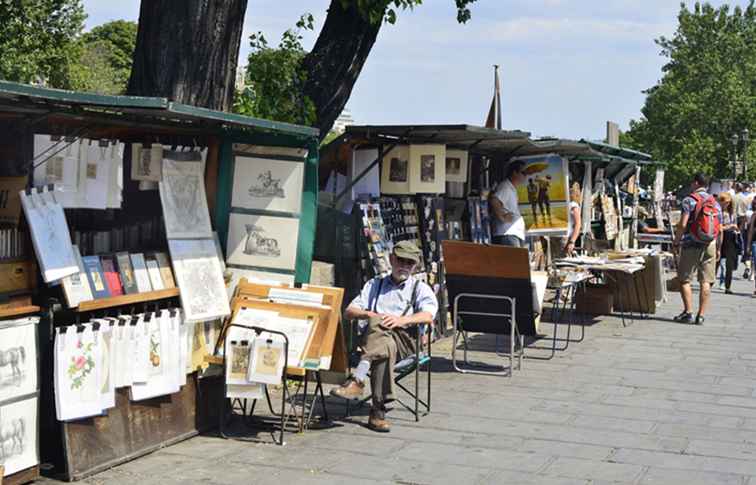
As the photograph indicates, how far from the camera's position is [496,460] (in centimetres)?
716

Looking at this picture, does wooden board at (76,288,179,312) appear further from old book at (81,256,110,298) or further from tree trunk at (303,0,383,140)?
tree trunk at (303,0,383,140)

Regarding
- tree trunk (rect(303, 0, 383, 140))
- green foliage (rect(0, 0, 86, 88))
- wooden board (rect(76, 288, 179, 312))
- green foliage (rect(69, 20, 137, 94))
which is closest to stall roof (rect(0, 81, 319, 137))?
wooden board (rect(76, 288, 179, 312))

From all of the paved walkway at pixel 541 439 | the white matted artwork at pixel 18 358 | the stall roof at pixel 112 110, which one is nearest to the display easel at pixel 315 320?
the paved walkway at pixel 541 439

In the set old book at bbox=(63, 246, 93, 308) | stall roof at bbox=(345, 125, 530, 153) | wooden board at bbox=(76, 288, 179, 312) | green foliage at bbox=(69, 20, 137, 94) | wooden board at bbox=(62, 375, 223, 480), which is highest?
green foliage at bbox=(69, 20, 137, 94)

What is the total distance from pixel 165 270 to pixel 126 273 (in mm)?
415

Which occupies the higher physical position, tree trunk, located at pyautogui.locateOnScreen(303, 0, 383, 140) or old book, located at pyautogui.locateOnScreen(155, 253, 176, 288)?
tree trunk, located at pyautogui.locateOnScreen(303, 0, 383, 140)

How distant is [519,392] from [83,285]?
13.9 ft

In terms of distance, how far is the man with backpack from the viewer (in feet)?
45.8

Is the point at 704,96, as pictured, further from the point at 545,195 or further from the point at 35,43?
the point at 545,195

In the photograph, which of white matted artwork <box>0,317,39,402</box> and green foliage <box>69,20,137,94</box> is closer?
white matted artwork <box>0,317,39,402</box>

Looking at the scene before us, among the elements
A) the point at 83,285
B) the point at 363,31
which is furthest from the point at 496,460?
the point at 363,31

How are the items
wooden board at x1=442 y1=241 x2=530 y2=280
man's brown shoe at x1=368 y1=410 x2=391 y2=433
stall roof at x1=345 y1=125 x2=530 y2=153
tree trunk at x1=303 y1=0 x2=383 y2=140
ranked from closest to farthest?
man's brown shoe at x1=368 y1=410 x2=391 y2=433 < wooden board at x1=442 y1=241 x2=530 y2=280 < stall roof at x1=345 y1=125 x2=530 y2=153 < tree trunk at x1=303 y1=0 x2=383 y2=140

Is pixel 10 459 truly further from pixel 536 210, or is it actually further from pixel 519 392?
pixel 536 210

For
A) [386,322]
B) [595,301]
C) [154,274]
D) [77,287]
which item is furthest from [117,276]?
[595,301]
